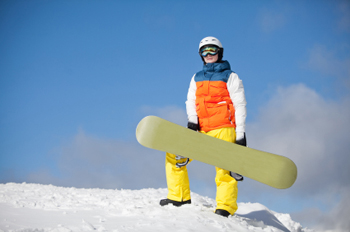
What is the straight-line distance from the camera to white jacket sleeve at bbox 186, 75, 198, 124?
13.4ft

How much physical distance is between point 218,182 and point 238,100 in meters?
1.05

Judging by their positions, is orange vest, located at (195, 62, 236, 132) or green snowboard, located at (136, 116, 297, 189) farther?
orange vest, located at (195, 62, 236, 132)

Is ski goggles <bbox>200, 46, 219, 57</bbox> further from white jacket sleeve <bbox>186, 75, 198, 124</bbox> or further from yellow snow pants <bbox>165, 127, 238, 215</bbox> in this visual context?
yellow snow pants <bbox>165, 127, 238, 215</bbox>

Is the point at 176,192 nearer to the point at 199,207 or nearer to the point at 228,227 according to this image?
the point at 199,207

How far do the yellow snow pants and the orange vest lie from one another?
0.10 metres

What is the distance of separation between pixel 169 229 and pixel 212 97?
1.66 metres

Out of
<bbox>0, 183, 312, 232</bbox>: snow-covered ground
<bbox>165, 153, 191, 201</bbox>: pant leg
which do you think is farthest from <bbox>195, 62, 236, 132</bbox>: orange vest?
<bbox>0, 183, 312, 232</bbox>: snow-covered ground

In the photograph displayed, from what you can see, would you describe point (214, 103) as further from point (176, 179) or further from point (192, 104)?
point (176, 179)

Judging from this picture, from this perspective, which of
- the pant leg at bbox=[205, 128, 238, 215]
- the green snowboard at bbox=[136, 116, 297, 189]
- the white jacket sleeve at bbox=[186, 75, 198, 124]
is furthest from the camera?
the white jacket sleeve at bbox=[186, 75, 198, 124]

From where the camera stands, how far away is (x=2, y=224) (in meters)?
3.26

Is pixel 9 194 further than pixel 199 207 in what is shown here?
Yes

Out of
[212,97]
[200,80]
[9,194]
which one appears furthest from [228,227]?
[9,194]

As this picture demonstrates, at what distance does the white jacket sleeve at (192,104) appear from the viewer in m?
4.09

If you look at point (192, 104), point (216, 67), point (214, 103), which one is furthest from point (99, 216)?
point (216, 67)
